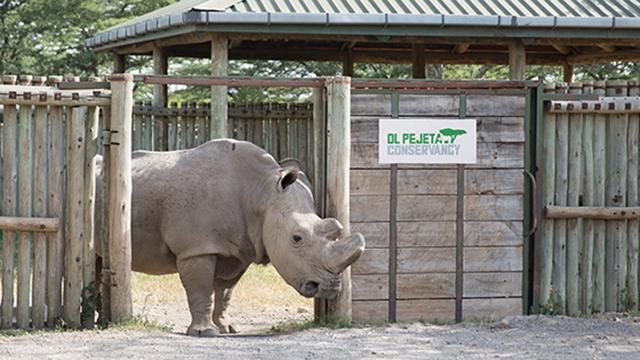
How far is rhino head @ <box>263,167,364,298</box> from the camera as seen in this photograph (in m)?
11.2

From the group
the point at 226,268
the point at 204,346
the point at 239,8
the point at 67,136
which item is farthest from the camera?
the point at 239,8

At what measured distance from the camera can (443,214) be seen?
1231cm

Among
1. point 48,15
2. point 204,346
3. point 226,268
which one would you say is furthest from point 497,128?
point 48,15

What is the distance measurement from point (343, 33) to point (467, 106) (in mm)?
4371

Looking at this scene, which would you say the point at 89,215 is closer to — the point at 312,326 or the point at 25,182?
the point at 25,182

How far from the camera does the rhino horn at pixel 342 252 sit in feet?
36.4

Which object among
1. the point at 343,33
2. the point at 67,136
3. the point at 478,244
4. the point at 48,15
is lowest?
the point at 478,244

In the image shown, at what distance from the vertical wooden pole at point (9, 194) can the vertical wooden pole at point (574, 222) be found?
5.22 meters

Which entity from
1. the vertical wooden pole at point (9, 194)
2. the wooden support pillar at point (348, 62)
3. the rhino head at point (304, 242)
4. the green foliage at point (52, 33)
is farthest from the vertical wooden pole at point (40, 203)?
the green foliage at point (52, 33)

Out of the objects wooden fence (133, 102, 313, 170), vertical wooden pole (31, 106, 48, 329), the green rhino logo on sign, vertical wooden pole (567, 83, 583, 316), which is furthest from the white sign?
wooden fence (133, 102, 313, 170)

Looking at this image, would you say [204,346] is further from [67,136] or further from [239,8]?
[239,8]

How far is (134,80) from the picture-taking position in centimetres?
1172

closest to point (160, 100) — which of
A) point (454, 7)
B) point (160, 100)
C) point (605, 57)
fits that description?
point (160, 100)

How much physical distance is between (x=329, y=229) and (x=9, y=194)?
2.81 metres
